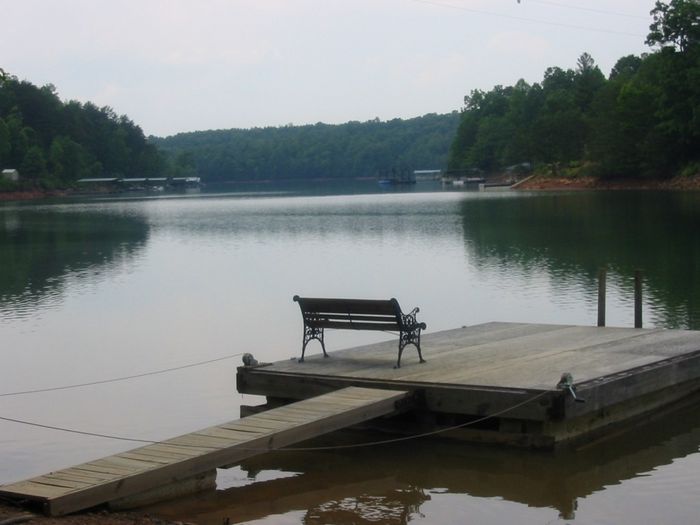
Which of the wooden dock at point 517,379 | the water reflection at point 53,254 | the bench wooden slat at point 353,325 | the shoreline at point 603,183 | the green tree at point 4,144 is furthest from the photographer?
the green tree at point 4,144

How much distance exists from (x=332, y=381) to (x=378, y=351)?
2286 millimetres

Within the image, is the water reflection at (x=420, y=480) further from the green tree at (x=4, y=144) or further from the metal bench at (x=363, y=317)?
the green tree at (x=4, y=144)

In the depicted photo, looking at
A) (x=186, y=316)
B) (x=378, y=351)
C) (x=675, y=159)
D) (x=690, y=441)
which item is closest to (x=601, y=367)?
(x=690, y=441)

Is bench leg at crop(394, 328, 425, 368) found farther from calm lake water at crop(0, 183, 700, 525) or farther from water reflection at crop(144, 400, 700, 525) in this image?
calm lake water at crop(0, 183, 700, 525)

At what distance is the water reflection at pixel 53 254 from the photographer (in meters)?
34.6

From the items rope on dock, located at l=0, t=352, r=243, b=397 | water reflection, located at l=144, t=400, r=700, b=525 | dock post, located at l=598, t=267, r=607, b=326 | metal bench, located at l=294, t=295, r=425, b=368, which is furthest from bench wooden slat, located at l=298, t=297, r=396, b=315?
dock post, located at l=598, t=267, r=607, b=326

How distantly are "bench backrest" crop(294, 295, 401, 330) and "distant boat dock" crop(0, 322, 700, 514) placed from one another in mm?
593

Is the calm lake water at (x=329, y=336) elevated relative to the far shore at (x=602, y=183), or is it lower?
lower

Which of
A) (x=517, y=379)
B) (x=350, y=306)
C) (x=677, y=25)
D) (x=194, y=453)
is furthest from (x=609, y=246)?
(x=677, y=25)

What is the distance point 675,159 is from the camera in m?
105

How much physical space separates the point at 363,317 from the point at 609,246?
29.7m

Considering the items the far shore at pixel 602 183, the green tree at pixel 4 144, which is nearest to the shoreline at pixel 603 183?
the far shore at pixel 602 183

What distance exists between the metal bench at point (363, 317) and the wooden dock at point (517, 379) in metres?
0.49

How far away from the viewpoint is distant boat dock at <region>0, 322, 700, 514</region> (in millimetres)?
11500
